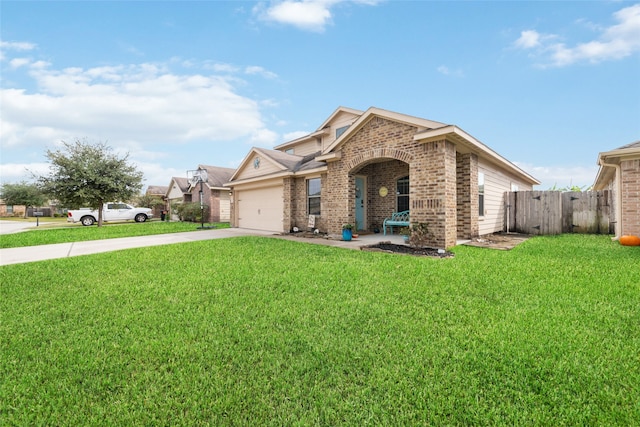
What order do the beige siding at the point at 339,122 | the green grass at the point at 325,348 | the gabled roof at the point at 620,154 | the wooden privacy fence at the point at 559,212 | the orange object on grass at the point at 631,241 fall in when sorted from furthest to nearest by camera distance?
the beige siding at the point at 339,122, the wooden privacy fence at the point at 559,212, the orange object on grass at the point at 631,241, the gabled roof at the point at 620,154, the green grass at the point at 325,348

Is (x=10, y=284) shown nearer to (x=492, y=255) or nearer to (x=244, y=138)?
(x=492, y=255)

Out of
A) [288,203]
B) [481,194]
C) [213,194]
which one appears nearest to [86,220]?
[213,194]

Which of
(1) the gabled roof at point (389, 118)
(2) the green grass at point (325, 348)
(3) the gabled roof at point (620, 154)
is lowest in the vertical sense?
(2) the green grass at point (325, 348)

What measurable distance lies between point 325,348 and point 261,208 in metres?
12.7

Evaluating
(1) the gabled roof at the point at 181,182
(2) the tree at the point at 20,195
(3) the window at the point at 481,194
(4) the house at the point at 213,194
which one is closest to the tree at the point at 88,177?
(4) the house at the point at 213,194

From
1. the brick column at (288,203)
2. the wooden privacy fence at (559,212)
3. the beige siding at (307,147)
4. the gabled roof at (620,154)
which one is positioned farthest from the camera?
the beige siding at (307,147)

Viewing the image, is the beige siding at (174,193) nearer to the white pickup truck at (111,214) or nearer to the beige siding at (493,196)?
the white pickup truck at (111,214)

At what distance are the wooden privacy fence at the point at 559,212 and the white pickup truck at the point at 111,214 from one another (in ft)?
83.2

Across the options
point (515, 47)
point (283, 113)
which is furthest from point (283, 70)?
point (515, 47)

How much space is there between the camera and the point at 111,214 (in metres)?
21.4

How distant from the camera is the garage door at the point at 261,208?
44.5 feet

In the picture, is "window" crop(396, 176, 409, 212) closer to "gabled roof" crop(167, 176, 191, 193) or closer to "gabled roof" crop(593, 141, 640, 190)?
"gabled roof" crop(593, 141, 640, 190)

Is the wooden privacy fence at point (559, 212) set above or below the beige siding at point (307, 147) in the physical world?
below

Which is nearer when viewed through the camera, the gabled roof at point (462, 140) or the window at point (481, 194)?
the gabled roof at point (462, 140)
